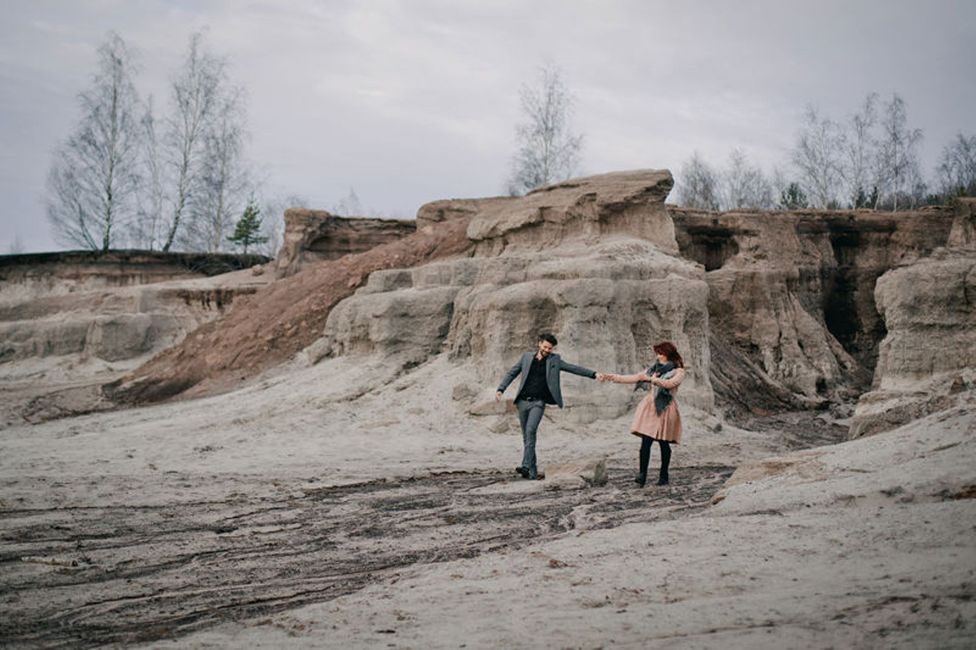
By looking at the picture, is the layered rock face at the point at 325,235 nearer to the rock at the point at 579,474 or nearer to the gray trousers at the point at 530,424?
the gray trousers at the point at 530,424

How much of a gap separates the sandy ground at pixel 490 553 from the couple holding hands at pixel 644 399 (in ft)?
1.30

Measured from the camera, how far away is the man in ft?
36.7

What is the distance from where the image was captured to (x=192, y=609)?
5.75m

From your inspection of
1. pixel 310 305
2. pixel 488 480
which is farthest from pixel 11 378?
pixel 488 480

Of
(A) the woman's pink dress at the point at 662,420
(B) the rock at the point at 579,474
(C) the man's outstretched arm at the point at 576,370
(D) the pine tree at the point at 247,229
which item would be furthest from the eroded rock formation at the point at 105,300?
(A) the woman's pink dress at the point at 662,420

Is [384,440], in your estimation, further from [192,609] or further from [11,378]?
[11,378]

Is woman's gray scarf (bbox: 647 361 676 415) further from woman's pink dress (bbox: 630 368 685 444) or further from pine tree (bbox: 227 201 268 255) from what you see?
pine tree (bbox: 227 201 268 255)

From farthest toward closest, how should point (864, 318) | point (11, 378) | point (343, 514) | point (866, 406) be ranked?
1. point (864, 318)
2. point (11, 378)
3. point (866, 406)
4. point (343, 514)

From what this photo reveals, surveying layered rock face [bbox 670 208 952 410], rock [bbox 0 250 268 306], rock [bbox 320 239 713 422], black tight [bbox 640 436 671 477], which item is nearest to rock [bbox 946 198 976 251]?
layered rock face [bbox 670 208 952 410]

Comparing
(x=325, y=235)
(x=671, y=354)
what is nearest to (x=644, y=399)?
(x=671, y=354)

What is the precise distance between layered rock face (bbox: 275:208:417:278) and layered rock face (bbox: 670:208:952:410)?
9.52m

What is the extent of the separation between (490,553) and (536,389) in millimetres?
4565

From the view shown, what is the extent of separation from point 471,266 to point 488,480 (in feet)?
28.6

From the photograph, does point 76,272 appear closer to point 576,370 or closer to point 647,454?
point 576,370
